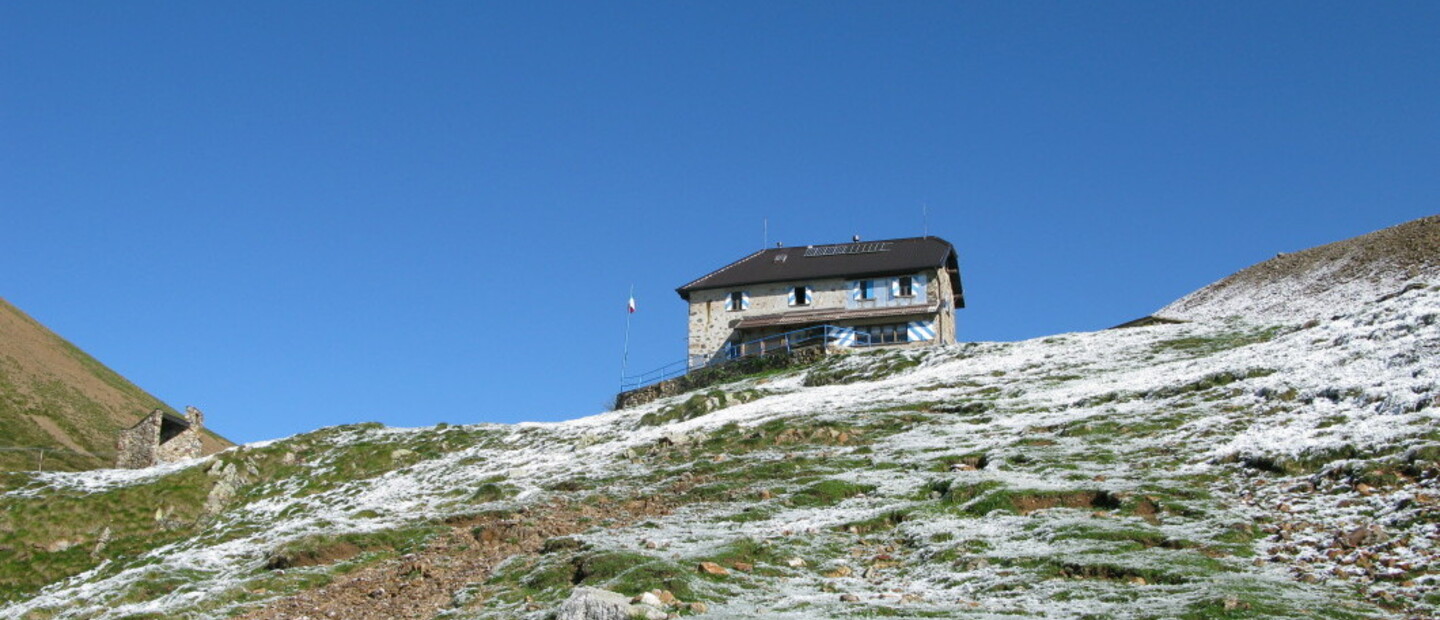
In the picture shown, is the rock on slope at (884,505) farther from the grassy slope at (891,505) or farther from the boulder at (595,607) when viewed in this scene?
the boulder at (595,607)

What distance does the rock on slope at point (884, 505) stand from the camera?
62.5 ft

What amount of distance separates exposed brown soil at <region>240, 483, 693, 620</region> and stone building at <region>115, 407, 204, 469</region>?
29259 millimetres

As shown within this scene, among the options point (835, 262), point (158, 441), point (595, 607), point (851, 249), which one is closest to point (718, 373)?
point (835, 262)

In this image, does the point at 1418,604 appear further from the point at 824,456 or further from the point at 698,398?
the point at 698,398

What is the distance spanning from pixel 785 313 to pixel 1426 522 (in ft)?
208

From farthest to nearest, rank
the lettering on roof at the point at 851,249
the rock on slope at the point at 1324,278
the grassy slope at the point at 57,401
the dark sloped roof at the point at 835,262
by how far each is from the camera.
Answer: the lettering on roof at the point at 851,249 < the dark sloped roof at the point at 835,262 < the grassy slope at the point at 57,401 < the rock on slope at the point at 1324,278

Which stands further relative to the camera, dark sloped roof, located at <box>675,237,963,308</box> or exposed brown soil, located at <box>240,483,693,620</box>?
dark sloped roof, located at <box>675,237,963,308</box>

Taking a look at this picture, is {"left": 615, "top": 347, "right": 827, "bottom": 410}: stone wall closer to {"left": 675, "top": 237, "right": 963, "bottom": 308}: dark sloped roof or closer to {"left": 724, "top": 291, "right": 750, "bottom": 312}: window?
{"left": 724, "top": 291, "right": 750, "bottom": 312}: window

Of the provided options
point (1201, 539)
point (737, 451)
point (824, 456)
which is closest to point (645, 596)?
point (1201, 539)

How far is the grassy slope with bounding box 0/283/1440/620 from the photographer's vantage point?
753 inches

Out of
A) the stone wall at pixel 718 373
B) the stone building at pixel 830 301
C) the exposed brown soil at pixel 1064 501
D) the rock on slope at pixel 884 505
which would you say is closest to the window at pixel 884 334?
the stone building at pixel 830 301

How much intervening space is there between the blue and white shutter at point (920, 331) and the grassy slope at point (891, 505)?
27.7m

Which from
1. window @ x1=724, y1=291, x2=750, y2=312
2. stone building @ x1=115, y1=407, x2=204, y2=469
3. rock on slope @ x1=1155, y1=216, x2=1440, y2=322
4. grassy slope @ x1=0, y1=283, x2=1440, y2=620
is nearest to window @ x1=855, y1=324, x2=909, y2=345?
window @ x1=724, y1=291, x2=750, y2=312

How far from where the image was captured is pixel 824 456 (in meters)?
33.4
